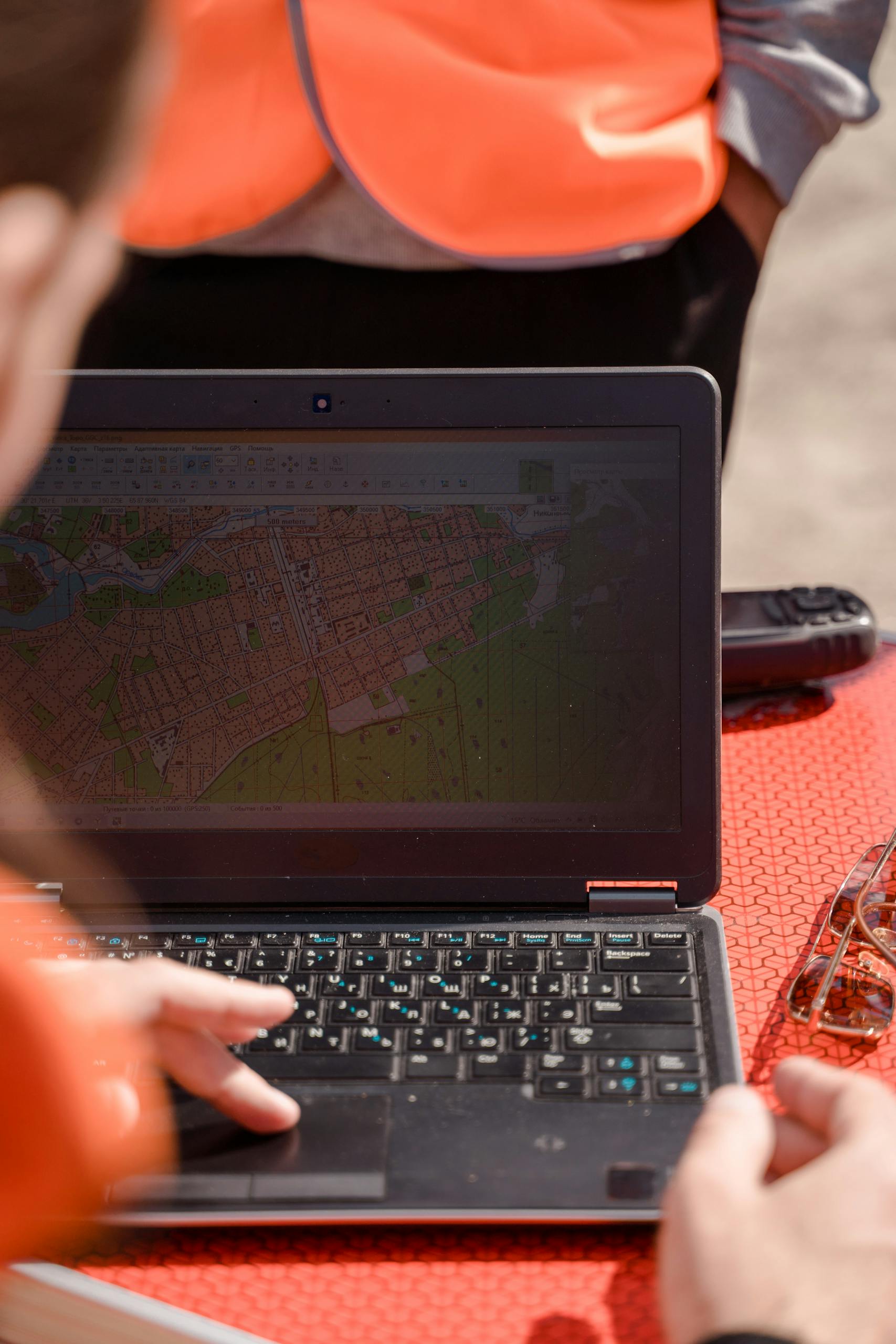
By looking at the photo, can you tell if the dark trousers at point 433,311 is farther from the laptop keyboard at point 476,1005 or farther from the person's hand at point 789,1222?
the person's hand at point 789,1222

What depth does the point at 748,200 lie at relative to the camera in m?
1.41

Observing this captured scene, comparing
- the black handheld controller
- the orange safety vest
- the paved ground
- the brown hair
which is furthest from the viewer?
the paved ground

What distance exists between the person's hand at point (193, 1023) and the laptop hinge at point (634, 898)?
26cm

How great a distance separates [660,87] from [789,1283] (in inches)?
48.5

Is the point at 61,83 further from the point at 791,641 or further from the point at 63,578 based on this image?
the point at 791,641

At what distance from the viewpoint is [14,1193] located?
55 centimetres

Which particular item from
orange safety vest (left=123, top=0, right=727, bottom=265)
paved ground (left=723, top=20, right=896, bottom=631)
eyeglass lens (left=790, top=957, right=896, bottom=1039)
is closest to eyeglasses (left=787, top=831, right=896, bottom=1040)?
eyeglass lens (left=790, top=957, right=896, bottom=1039)

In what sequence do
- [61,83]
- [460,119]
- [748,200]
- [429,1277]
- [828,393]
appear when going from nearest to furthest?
[61,83] < [429,1277] < [460,119] < [748,200] < [828,393]

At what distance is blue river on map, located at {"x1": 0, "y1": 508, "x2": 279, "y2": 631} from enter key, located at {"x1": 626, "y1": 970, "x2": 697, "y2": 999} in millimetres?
398

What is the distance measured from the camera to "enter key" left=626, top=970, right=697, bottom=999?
72cm

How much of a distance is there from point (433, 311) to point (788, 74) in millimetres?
483

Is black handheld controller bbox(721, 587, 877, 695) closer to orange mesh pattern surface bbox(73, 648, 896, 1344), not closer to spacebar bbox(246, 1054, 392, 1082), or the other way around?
orange mesh pattern surface bbox(73, 648, 896, 1344)

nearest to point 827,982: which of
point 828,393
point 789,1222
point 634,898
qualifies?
point 634,898

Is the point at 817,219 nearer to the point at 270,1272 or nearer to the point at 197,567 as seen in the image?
the point at 197,567
